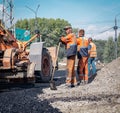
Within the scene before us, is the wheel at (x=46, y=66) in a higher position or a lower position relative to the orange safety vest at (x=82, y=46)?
lower

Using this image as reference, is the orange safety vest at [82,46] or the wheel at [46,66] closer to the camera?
the wheel at [46,66]

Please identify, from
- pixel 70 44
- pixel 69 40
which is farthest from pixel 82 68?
pixel 69 40

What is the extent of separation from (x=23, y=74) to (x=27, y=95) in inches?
41.3

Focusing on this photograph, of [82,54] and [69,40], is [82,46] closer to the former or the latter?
[82,54]

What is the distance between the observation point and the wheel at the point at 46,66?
10008mm

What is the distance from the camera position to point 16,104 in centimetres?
637

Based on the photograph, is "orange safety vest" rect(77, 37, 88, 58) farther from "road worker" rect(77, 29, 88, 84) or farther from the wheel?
the wheel

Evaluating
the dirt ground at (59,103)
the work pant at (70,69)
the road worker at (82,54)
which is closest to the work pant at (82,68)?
the road worker at (82,54)

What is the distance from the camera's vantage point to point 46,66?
1042 cm

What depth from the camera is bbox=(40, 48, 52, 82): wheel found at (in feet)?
32.8

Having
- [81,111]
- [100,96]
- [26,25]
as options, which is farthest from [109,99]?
[26,25]

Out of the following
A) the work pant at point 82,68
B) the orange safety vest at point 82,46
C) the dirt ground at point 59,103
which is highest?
the orange safety vest at point 82,46

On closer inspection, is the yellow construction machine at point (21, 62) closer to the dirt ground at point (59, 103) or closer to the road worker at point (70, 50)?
the dirt ground at point (59, 103)

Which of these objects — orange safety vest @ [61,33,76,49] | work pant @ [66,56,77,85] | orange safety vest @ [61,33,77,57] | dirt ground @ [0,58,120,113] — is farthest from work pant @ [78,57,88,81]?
dirt ground @ [0,58,120,113]
